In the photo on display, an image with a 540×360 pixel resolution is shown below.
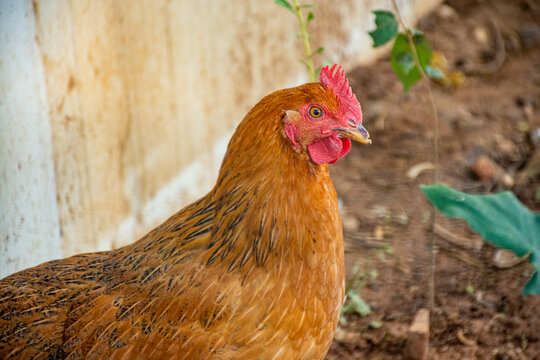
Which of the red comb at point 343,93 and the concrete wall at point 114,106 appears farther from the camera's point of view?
the concrete wall at point 114,106

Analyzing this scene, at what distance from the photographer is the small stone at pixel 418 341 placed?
301 centimetres

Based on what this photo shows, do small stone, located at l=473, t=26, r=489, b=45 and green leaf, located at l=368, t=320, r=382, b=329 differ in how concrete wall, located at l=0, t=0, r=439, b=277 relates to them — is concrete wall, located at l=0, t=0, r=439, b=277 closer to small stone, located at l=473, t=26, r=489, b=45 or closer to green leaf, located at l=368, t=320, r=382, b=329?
green leaf, located at l=368, t=320, r=382, b=329

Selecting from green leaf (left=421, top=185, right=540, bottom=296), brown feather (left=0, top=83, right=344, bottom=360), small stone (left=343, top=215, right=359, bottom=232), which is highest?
brown feather (left=0, top=83, right=344, bottom=360)

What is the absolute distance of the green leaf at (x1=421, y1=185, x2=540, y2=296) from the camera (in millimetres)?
2160

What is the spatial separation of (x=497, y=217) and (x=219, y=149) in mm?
2325

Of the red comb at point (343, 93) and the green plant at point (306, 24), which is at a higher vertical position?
the green plant at point (306, 24)

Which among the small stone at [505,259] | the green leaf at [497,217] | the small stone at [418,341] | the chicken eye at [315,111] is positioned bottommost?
the small stone at [505,259]

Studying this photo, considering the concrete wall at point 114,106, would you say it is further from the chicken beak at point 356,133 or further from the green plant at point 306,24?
the chicken beak at point 356,133

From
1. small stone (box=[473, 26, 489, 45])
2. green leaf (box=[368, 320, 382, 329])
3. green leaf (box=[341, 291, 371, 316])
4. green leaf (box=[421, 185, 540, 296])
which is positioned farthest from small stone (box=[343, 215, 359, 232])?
small stone (box=[473, 26, 489, 45])

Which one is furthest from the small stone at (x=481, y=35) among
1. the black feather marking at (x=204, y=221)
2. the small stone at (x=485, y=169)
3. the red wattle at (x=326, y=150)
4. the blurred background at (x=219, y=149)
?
the black feather marking at (x=204, y=221)

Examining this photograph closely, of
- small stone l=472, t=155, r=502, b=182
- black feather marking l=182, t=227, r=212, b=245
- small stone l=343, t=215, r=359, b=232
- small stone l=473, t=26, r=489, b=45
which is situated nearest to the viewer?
black feather marking l=182, t=227, r=212, b=245

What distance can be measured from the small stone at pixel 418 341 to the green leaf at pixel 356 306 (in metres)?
0.35

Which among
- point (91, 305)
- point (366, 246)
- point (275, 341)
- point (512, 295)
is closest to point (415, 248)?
point (366, 246)

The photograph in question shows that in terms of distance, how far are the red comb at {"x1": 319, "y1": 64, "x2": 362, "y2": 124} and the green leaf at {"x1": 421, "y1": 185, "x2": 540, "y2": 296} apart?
0.44 m
